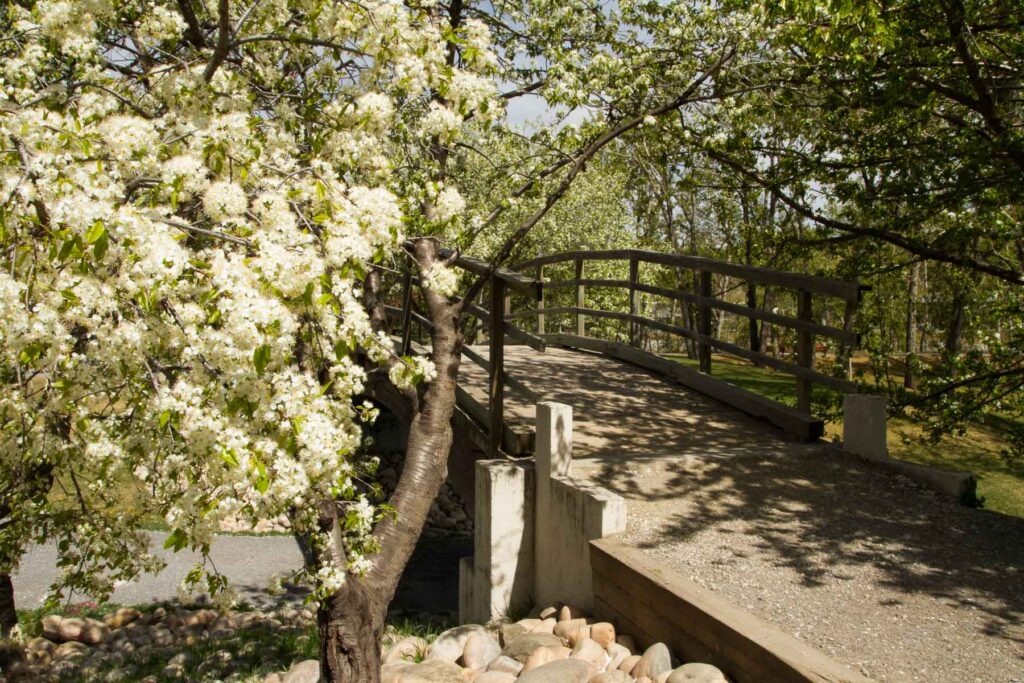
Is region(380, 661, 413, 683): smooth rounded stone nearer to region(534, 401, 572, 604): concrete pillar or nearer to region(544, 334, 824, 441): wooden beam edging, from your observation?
region(534, 401, 572, 604): concrete pillar

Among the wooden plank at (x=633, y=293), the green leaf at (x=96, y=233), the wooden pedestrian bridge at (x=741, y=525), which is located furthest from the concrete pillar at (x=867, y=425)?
the green leaf at (x=96, y=233)

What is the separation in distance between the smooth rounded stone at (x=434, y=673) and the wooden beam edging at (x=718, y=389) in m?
3.81

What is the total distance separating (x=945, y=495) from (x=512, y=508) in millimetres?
3173

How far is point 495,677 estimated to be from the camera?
489 cm

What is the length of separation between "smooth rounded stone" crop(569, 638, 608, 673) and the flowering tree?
1318mm

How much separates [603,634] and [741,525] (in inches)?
47.8

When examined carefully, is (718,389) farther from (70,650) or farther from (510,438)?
(70,650)

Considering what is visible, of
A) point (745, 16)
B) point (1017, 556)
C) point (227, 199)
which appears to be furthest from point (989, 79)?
point (227, 199)

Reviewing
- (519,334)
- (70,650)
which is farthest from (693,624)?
(70,650)

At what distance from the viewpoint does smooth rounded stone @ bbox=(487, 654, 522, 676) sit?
197 inches

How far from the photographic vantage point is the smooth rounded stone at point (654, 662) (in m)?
4.42

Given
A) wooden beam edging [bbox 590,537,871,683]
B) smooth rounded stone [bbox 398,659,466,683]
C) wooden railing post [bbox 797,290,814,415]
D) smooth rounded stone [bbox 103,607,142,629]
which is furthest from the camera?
smooth rounded stone [bbox 103,607,142,629]

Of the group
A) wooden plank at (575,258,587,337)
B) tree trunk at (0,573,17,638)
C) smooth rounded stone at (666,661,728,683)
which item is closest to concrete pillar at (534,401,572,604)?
smooth rounded stone at (666,661,728,683)

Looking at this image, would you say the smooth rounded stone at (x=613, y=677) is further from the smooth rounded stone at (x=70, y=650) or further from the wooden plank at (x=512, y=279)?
the smooth rounded stone at (x=70, y=650)
